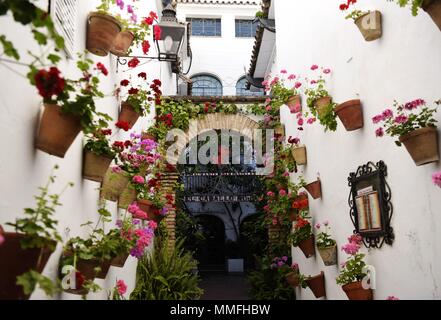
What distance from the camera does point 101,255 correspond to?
9.52 ft

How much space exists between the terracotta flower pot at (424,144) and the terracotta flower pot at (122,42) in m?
2.62

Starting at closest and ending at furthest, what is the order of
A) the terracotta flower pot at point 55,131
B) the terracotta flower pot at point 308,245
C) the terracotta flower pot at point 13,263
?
the terracotta flower pot at point 13,263
the terracotta flower pot at point 55,131
the terracotta flower pot at point 308,245

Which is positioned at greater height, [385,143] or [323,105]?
[323,105]

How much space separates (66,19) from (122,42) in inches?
42.6

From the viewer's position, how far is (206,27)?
16500mm

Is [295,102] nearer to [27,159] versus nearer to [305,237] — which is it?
[305,237]

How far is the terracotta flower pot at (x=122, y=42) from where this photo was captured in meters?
4.18

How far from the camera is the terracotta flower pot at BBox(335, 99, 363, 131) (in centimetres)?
425

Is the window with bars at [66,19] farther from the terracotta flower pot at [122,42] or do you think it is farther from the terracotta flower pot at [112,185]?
the terracotta flower pot at [112,185]

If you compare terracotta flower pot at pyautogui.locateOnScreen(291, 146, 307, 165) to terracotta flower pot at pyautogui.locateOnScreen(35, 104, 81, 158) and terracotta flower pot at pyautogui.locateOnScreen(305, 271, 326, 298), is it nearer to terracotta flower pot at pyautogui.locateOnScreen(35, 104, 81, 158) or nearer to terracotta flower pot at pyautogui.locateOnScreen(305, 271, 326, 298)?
terracotta flower pot at pyautogui.locateOnScreen(305, 271, 326, 298)

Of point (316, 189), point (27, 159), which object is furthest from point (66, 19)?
point (316, 189)

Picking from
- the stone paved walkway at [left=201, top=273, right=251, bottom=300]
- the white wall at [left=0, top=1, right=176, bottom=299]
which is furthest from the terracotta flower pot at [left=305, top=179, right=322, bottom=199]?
the stone paved walkway at [left=201, top=273, right=251, bottom=300]

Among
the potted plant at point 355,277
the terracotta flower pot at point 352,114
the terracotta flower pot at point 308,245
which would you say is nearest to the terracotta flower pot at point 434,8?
the terracotta flower pot at point 352,114

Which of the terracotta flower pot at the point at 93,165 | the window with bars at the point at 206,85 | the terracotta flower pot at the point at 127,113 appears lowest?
the terracotta flower pot at the point at 93,165
